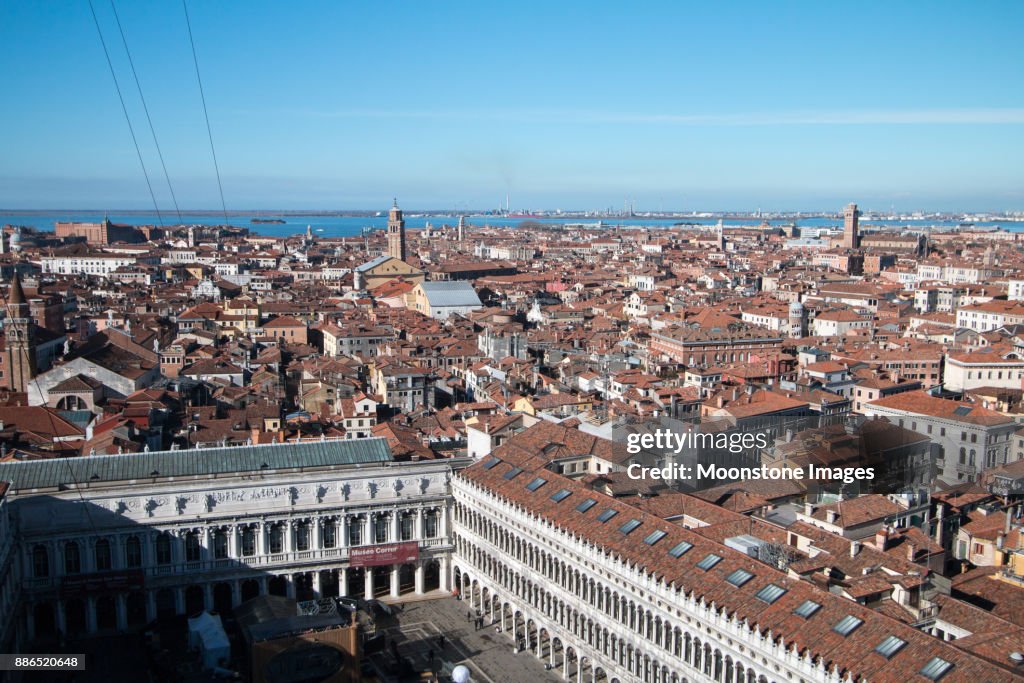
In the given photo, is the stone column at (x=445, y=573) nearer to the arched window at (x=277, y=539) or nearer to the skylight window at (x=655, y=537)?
the arched window at (x=277, y=539)

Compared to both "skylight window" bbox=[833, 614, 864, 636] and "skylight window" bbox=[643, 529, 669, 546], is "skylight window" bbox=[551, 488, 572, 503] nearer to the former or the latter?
"skylight window" bbox=[643, 529, 669, 546]

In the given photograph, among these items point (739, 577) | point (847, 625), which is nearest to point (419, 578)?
point (739, 577)

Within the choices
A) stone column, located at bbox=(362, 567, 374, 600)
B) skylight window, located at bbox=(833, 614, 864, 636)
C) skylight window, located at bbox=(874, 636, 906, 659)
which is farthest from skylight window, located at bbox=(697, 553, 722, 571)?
stone column, located at bbox=(362, 567, 374, 600)

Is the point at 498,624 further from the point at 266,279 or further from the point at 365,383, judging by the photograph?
the point at 266,279

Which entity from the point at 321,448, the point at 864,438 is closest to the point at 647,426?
the point at 864,438

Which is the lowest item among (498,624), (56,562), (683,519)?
(498,624)

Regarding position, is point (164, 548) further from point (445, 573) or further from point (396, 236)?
point (396, 236)

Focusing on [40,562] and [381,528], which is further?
[381,528]
